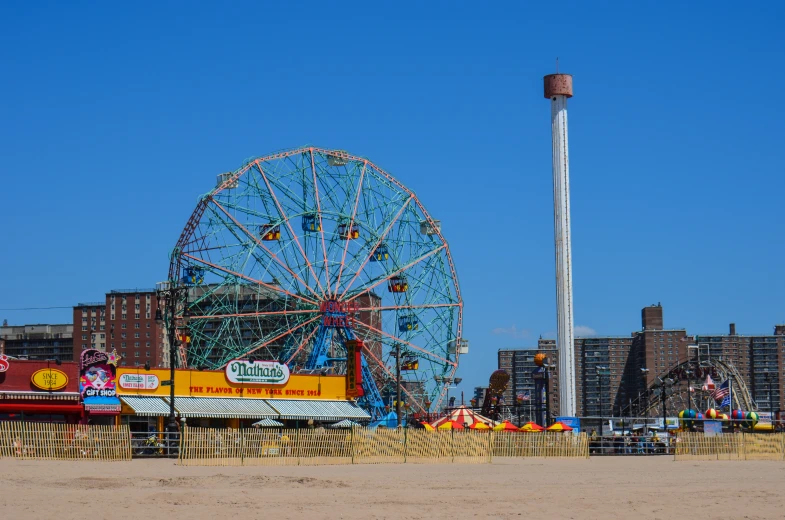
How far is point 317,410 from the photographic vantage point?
63.6 m

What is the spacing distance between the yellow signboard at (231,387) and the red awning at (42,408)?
92.3 inches

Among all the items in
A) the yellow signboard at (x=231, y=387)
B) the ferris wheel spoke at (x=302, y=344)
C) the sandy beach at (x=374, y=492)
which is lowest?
the sandy beach at (x=374, y=492)

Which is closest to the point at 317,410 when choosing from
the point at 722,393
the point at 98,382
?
the point at 98,382

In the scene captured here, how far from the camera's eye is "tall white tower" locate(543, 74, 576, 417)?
101m

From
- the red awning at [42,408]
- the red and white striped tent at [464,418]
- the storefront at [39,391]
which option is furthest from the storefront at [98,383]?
the red and white striped tent at [464,418]

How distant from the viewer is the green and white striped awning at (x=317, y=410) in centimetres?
6179

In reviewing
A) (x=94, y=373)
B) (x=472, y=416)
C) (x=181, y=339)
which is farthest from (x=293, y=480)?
(x=181, y=339)

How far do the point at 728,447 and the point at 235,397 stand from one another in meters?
24.7

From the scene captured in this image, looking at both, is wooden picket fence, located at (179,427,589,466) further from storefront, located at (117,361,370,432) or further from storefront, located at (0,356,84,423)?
storefront, located at (117,361,370,432)

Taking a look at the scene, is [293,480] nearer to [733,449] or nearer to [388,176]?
[733,449]

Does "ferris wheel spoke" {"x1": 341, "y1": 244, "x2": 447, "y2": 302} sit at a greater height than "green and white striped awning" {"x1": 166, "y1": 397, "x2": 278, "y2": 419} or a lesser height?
greater

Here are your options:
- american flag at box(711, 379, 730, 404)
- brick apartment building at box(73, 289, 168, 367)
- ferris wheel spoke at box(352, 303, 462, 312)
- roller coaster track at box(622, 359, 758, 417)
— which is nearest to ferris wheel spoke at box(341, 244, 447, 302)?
ferris wheel spoke at box(352, 303, 462, 312)

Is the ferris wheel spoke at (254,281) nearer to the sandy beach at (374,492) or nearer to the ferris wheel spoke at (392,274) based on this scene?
the ferris wheel spoke at (392,274)

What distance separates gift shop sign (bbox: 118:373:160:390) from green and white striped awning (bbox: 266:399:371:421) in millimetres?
6838
